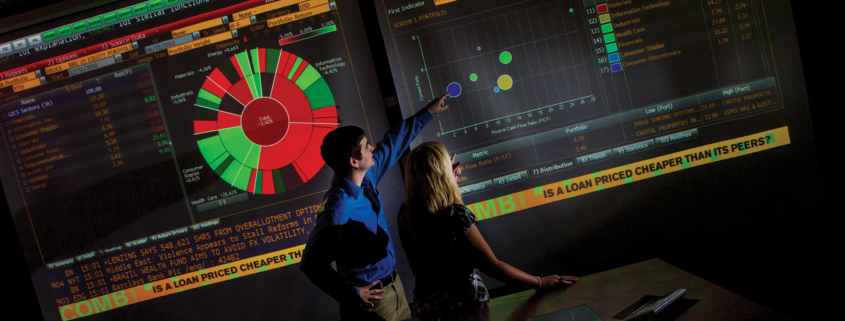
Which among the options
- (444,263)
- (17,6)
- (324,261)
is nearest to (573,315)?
(444,263)

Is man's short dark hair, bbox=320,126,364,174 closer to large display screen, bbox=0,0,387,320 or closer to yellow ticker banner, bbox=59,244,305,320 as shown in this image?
large display screen, bbox=0,0,387,320

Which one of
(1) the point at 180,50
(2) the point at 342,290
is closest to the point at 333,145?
(2) the point at 342,290

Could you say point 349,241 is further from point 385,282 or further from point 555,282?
point 555,282

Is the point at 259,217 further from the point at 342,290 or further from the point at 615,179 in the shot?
the point at 615,179

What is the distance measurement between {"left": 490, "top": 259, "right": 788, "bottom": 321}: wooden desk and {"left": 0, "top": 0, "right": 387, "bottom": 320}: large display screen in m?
1.34

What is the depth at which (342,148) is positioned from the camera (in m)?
1.91

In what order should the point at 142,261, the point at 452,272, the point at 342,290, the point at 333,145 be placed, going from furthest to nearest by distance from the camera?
1. the point at 142,261
2. the point at 333,145
3. the point at 342,290
4. the point at 452,272

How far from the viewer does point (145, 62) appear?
260cm

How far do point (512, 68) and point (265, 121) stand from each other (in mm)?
1494

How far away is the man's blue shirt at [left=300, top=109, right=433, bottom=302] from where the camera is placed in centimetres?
179

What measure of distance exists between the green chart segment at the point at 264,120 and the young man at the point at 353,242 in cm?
58

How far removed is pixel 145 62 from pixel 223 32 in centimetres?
53

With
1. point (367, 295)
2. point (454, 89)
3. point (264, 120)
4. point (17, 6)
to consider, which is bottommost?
point (367, 295)

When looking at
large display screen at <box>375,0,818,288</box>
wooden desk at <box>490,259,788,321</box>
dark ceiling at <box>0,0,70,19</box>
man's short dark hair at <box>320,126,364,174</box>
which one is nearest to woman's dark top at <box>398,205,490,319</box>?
wooden desk at <box>490,259,788,321</box>
